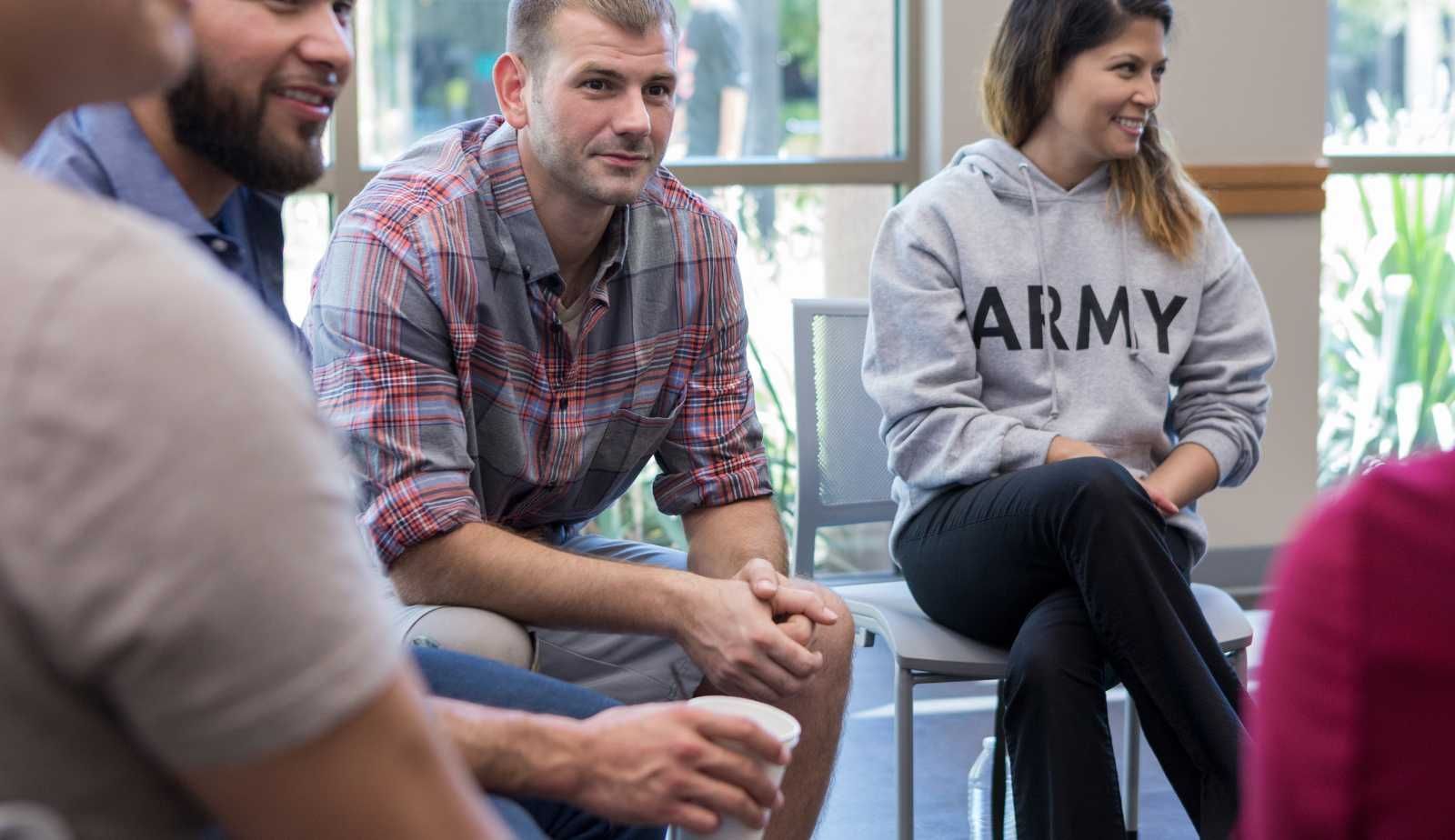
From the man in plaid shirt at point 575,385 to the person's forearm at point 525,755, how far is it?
49cm

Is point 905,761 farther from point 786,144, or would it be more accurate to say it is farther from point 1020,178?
point 786,144

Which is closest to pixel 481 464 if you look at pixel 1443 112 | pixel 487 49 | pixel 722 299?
pixel 722 299

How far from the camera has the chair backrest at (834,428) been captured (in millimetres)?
2344

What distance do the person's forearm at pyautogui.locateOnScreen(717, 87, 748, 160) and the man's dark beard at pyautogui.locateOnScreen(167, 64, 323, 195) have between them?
102 inches

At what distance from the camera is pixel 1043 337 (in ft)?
7.48

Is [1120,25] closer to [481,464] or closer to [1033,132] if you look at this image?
[1033,132]

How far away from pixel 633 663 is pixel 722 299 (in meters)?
0.51

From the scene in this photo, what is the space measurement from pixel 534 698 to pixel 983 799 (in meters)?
1.39

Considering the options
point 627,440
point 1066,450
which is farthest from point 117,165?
point 1066,450

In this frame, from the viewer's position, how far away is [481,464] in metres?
1.85

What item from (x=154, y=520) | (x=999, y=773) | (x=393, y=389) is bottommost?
(x=999, y=773)

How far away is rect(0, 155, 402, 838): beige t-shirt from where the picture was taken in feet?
1.66

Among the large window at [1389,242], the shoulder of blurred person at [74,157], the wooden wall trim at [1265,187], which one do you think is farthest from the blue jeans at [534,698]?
the large window at [1389,242]

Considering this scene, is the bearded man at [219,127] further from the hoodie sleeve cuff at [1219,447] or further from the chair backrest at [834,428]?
the hoodie sleeve cuff at [1219,447]
